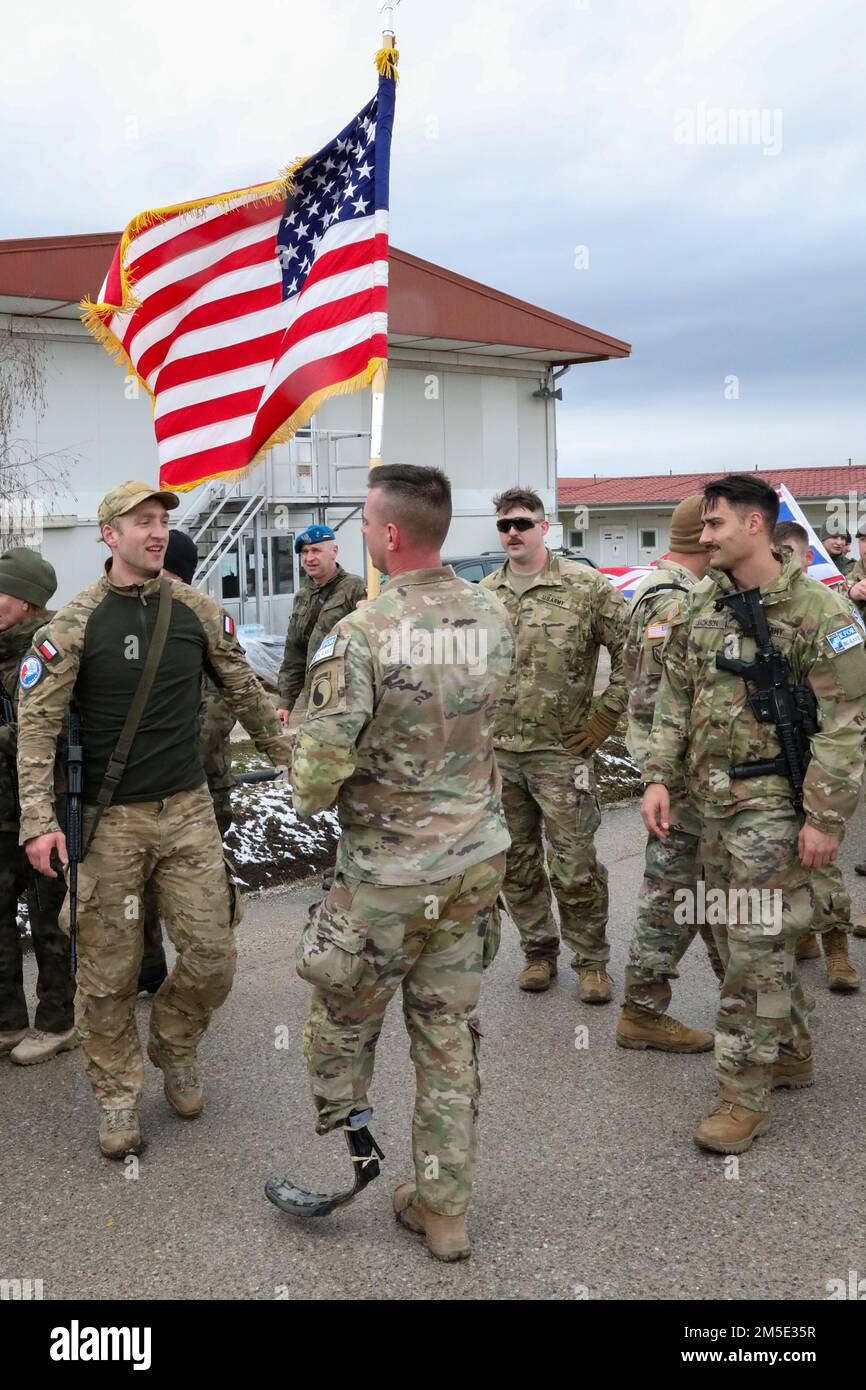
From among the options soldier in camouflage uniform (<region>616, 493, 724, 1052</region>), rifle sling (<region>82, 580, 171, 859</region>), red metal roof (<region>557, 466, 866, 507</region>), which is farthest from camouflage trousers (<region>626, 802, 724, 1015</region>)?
red metal roof (<region>557, 466, 866, 507</region>)

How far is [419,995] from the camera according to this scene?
3.23m

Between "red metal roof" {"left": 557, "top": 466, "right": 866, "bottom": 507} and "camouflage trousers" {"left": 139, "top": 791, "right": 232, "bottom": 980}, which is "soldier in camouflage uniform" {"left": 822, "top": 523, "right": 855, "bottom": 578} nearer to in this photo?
"camouflage trousers" {"left": 139, "top": 791, "right": 232, "bottom": 980}

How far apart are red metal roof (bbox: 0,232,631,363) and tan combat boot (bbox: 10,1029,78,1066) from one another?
46.0ft

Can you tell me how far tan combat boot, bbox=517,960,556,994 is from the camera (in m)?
5.28

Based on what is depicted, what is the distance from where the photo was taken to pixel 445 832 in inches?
124

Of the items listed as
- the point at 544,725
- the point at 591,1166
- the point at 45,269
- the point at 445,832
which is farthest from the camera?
the point at 45,269

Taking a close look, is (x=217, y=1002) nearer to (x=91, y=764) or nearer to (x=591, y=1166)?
(x=91, y=764)

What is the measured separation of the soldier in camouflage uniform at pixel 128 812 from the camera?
3.82 meters

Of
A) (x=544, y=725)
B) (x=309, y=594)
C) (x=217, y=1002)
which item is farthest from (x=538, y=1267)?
(x=309, y=594)

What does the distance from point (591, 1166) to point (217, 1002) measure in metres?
1.38

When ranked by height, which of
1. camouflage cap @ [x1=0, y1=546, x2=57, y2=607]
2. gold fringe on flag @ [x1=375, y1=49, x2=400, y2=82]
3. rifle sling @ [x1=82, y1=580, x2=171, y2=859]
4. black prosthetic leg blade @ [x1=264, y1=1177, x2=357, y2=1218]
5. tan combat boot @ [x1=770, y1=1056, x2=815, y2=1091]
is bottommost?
tan combat boot @ [x1=770, y1=1056, x2=815, y2=1091]

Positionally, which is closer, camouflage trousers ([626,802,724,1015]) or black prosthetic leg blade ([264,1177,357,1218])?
black prosthetic leg blade ([264,1177,357,1218])

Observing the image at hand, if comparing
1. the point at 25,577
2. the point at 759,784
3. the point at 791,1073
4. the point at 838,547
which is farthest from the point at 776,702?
the point at 838,547

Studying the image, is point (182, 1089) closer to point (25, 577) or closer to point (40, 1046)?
point (40, 1046)
